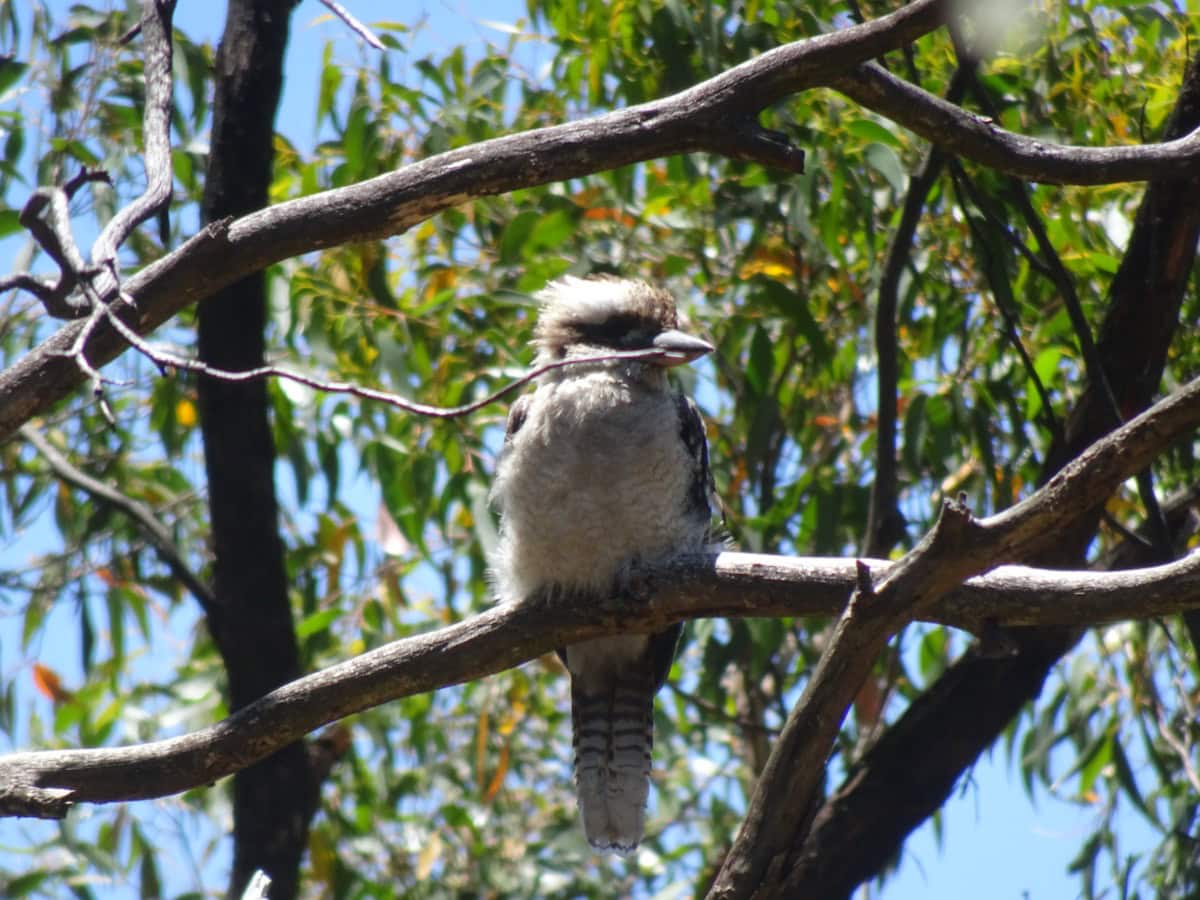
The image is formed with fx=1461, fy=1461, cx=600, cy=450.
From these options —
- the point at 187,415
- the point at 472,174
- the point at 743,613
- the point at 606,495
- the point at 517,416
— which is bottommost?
the point at 743,613

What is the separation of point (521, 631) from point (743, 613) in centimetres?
38

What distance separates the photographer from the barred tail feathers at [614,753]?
3.12 m

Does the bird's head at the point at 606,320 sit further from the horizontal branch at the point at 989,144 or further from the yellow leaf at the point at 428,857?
the yellow leaf at the point at 428,857

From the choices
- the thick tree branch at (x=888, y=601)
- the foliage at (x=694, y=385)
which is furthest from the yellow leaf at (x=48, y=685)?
the thick tree branch at (x=888, y=601)

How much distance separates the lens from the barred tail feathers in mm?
3119

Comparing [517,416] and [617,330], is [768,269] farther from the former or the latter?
[517,416]

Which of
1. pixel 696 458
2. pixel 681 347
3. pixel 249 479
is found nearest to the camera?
pixel 681 347

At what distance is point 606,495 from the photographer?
274cm

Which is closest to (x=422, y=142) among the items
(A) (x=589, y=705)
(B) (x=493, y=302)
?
(B) (x=493, y=302)

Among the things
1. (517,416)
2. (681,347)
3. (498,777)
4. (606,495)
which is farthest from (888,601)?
(498,777)

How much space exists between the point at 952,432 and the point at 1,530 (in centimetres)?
270

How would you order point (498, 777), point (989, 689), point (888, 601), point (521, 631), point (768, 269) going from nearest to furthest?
1. point (888, 601)
2. point (521, 631)
3. point (989, 689)
4. point (768, 269)
5. point (498, 777)

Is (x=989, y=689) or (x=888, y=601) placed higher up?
(x=989, y=689)

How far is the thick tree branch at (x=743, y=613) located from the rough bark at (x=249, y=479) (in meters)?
1.06
